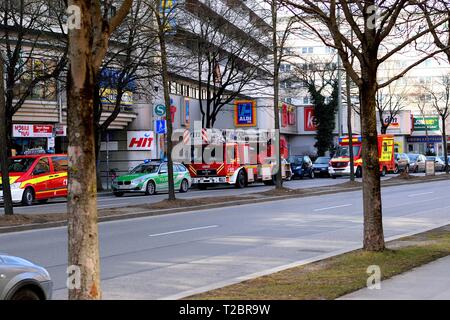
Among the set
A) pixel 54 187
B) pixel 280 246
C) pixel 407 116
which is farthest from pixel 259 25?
pixel 407 116

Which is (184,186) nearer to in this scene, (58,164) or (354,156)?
(58,164)

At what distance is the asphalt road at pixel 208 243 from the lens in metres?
9.43

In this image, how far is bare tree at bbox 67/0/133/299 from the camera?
5395 millimetres

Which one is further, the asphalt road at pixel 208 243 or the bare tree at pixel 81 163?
the asphalt road at pixel 208 243

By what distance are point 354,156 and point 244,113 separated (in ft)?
32.9

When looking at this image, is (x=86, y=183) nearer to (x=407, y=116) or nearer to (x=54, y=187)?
A: (x=54, y=187)

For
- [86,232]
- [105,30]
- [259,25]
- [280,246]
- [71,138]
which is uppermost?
[259,25]

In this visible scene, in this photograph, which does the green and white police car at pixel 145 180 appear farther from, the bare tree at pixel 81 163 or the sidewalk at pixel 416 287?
the bare tree at pixel 81 163

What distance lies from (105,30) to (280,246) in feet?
25.7

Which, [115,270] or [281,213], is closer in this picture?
[115,270]

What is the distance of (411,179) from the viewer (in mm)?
39844

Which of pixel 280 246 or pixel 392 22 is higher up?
pixel 392 22

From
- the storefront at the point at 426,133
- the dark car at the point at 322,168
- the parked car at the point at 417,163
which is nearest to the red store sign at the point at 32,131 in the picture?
the dark car at the point at 322,168

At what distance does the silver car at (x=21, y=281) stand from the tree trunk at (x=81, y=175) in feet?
2.60
